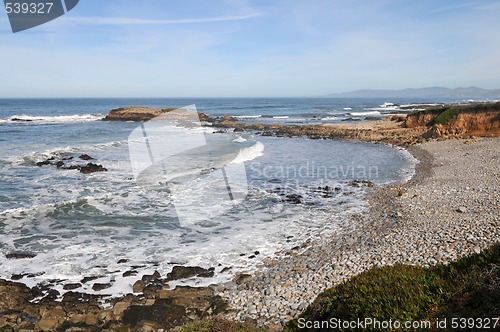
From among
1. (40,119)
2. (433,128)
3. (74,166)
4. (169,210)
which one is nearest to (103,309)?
(169,210)

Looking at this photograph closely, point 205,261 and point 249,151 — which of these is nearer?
point 205,261

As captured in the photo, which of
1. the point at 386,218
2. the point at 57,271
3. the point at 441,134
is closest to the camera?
the point at 57,271

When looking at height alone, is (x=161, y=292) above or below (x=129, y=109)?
below

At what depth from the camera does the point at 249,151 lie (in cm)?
3062

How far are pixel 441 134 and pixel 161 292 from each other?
3466 cm

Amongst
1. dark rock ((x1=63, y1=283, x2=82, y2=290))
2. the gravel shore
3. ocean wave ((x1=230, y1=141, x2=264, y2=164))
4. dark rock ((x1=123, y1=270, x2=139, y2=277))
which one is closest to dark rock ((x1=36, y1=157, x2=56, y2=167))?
ocean wave ((x1=230, y1=141, x2=264, y2=164))

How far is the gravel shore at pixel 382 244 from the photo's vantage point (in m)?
7.79

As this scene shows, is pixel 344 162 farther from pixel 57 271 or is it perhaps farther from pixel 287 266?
pixel 57 271

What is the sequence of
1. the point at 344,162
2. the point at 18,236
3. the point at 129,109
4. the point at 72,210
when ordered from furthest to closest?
the point at 129,109 < the point at 344,162 < the point at 72,210 < the point at 18,236

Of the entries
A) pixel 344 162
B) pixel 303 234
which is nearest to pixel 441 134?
pixel 344 162
